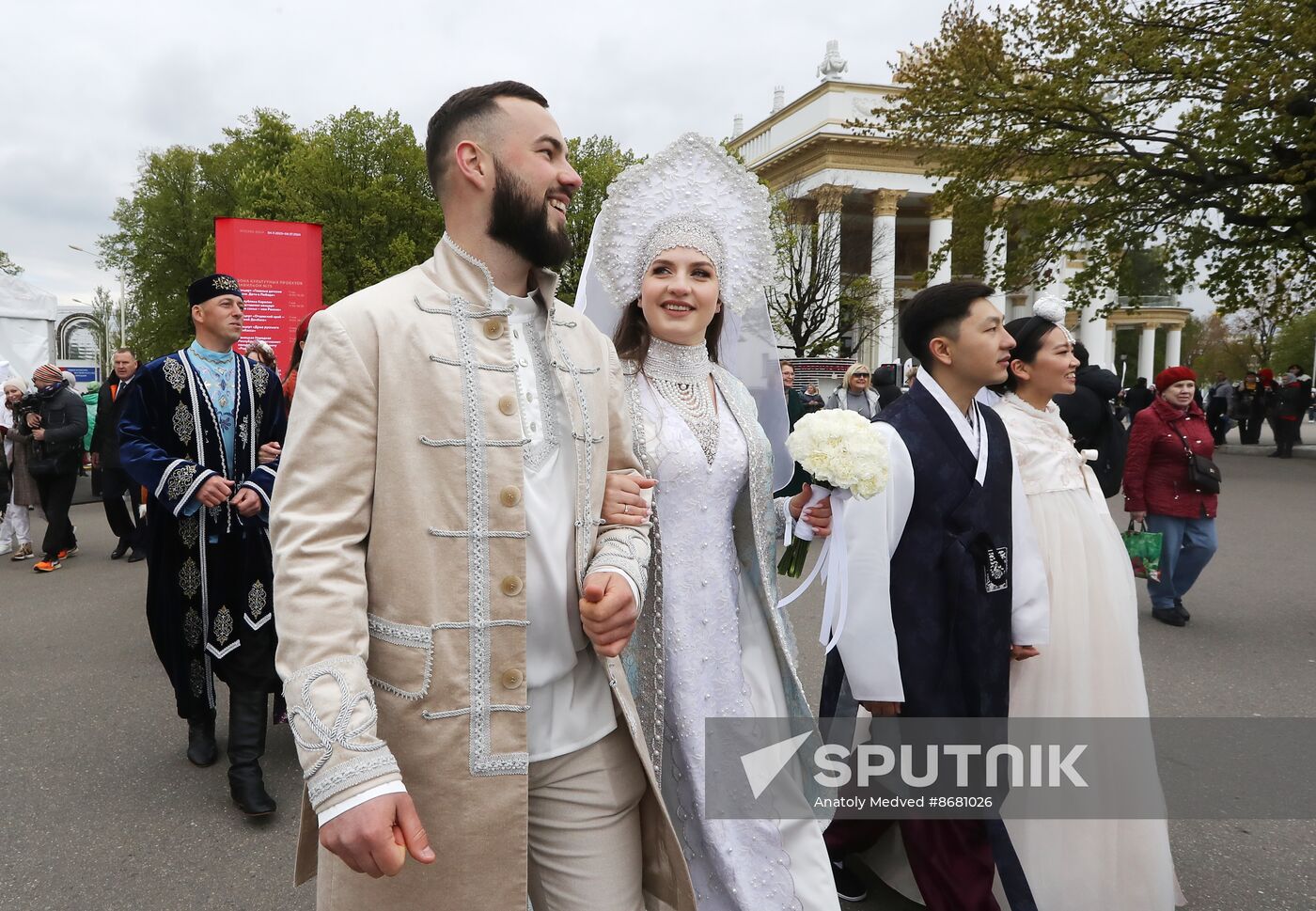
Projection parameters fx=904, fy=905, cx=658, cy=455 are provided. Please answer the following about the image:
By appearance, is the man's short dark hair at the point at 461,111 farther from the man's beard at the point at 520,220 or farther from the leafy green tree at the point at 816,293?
the leafy green tree at the point at 816,293

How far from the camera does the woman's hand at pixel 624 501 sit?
6.22 feet

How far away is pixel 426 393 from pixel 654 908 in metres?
1.22

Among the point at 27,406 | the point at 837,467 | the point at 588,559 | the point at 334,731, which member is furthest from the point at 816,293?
the point at 334,731

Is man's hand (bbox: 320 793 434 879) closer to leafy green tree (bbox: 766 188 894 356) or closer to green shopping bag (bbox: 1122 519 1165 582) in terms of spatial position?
green shopping bag (bbox: 1122 519 1165 582)

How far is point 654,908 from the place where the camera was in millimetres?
1974

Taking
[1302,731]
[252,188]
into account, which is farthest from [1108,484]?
[252,188]

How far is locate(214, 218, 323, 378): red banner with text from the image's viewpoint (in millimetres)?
12086

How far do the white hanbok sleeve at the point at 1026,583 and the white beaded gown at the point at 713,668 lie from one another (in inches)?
33.7

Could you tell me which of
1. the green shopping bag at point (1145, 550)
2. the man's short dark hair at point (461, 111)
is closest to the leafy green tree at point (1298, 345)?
the green shopping bag at point (1145, 550)

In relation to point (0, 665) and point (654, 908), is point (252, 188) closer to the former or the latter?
point (0, 665)

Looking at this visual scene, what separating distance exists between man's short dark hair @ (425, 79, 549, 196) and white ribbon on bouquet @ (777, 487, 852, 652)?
150cm

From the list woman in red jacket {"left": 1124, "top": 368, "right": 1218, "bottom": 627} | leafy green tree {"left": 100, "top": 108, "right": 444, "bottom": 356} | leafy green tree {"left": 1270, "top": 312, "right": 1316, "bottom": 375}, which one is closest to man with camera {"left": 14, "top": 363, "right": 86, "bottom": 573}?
woman in red jacket {"left": 1124, "top": 368, "right": 1218, "bottom": 627}

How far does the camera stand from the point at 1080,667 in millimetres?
3117

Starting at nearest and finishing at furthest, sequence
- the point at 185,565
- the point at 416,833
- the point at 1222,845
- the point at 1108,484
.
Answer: the point at 416,833 < the point at 1222,845 < the point at 185,565 < the point at 1108,484
